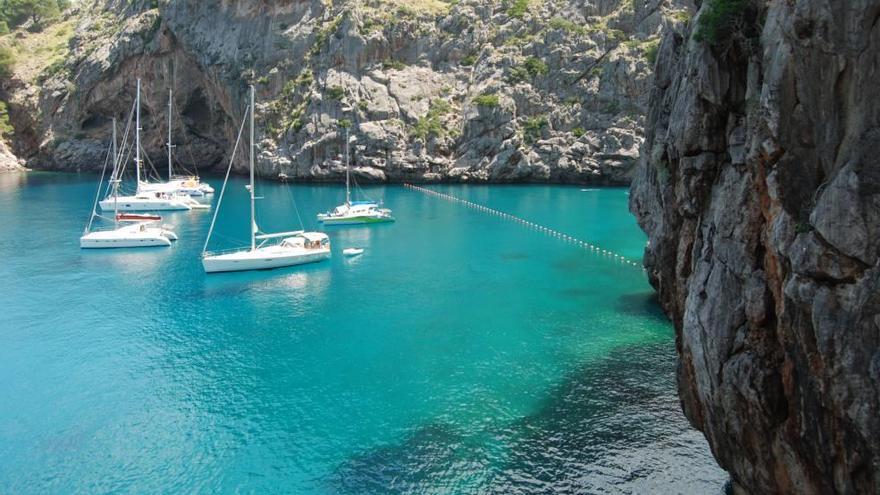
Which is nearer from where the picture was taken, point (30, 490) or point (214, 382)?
point (30, 490)

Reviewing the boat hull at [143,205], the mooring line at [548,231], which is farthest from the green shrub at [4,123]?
the mooring line at [548,231]

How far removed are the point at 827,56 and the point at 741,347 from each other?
7.28 m

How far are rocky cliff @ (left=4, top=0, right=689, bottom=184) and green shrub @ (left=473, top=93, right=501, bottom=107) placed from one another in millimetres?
551

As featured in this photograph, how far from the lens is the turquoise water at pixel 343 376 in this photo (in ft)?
85.0

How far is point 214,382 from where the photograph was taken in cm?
3453

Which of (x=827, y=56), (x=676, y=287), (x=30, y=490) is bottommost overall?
(x=30, y=490)

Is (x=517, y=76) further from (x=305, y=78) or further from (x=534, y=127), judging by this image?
(x=305, y=78)

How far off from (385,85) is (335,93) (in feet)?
32.0

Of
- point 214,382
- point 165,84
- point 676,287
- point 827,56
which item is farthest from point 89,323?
point 165,84

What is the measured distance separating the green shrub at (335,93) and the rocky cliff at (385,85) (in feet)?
0.83

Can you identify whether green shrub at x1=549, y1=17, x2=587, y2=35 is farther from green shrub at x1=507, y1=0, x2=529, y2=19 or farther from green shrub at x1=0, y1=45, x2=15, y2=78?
green shrub at x1=0, y1=45, x2=15, y2=78

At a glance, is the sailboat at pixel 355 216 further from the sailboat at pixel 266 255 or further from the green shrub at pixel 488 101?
the green shrub at pixel 488 101

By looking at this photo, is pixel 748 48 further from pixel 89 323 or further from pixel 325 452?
pixel 89 323

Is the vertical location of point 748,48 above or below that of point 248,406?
above
